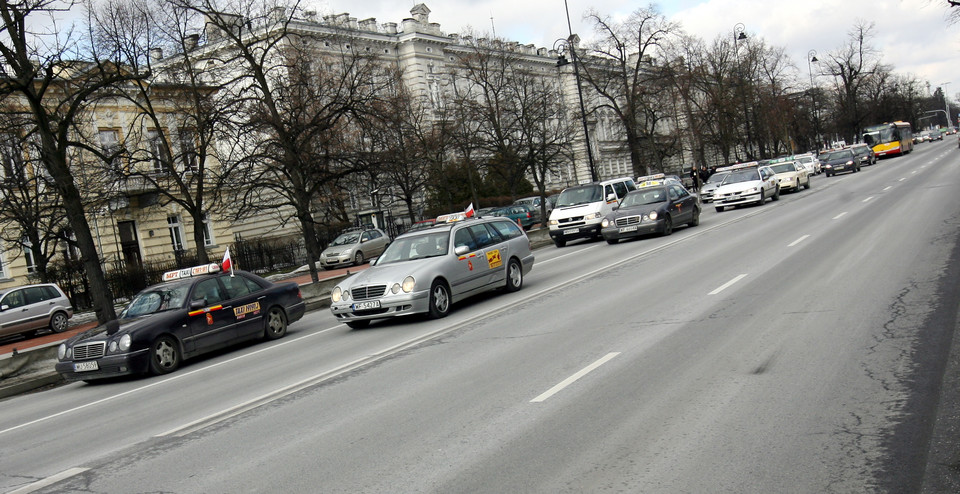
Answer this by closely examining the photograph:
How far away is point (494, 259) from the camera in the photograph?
15023 mm

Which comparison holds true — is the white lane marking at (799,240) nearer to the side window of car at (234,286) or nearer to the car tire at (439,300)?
the car tire at (439,300)

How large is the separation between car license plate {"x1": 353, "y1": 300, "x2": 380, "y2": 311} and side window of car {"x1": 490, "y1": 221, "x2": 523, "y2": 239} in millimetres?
3729

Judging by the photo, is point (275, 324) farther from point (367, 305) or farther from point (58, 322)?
point (58, 322)

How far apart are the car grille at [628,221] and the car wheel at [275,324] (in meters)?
12.9

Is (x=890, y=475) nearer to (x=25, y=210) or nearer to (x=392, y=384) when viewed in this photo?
(x=392, y=384)

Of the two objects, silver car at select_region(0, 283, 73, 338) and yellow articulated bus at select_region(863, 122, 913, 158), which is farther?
yellow articulated bus at select_region(863, 122, 913, 158)

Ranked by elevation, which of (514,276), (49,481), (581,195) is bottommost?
(49,481)

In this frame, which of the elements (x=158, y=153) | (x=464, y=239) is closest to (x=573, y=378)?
(x=464, y=239)

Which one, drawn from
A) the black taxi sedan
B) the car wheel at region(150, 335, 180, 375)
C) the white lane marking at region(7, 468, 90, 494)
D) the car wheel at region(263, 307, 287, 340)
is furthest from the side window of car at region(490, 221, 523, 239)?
the white lane marking at region(7, 468, 90, 494)

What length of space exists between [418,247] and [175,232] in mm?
34681

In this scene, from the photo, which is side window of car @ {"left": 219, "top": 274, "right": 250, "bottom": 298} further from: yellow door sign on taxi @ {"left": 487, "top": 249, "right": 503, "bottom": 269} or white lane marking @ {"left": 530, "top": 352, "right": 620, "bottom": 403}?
white lane marking @ {"left": 530, "top": 352, "right": 620, "bottom": 403}

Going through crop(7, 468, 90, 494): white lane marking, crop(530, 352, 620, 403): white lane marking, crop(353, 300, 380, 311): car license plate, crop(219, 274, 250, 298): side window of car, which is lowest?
crop(530, 352, 620, 403): white lane marking

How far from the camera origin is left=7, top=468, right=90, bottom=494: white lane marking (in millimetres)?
6047

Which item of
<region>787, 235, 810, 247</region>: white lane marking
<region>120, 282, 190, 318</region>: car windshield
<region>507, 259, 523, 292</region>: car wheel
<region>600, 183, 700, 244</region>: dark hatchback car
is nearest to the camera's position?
<region>120, 282, 190, 318</region>: car windshield
